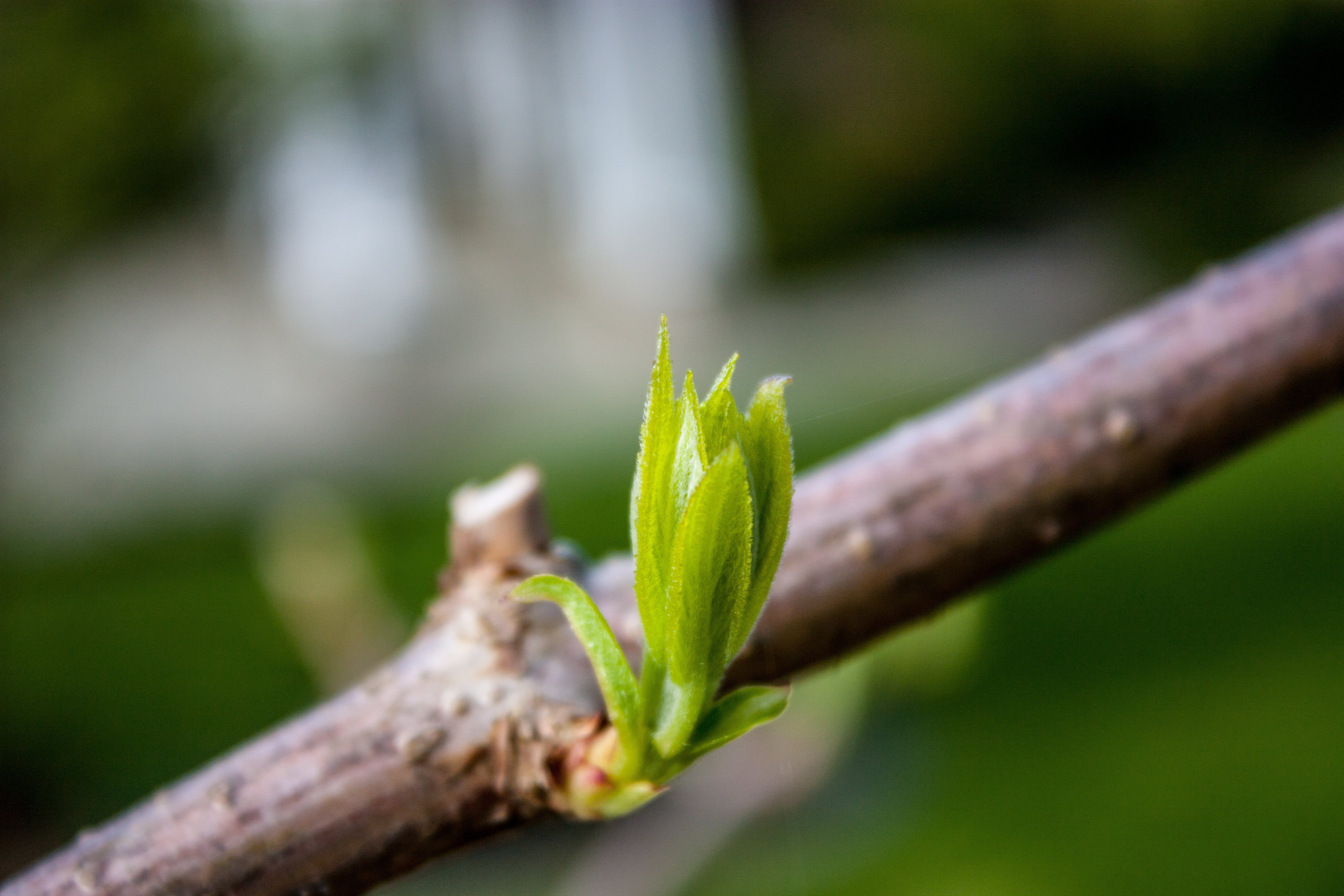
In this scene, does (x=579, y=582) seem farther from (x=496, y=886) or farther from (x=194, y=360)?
(x=194, y=360)

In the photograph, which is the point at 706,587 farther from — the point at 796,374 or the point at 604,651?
the point at 796,374

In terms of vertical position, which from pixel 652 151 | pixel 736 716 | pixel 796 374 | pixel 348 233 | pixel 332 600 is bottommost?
pixel 736 716

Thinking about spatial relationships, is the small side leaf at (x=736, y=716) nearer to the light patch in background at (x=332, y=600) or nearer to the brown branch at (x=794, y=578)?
the brown branch at (x=794, y=578)

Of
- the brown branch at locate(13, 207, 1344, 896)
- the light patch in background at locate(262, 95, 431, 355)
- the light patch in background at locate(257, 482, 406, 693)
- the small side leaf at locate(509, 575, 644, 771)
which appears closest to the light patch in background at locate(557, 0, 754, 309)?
the light patch in background at locate(262, 95, 431, 355)

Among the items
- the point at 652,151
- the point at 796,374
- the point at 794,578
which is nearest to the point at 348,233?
the point at 652,151

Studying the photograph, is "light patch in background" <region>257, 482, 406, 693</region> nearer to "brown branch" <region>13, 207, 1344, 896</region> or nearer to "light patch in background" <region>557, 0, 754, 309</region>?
"brown branch" <region>13, 207, 1344, 896</region>

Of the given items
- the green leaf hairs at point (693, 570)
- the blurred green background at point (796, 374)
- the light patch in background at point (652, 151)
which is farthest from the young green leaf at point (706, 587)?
the light patch in background at point (652, 151)
